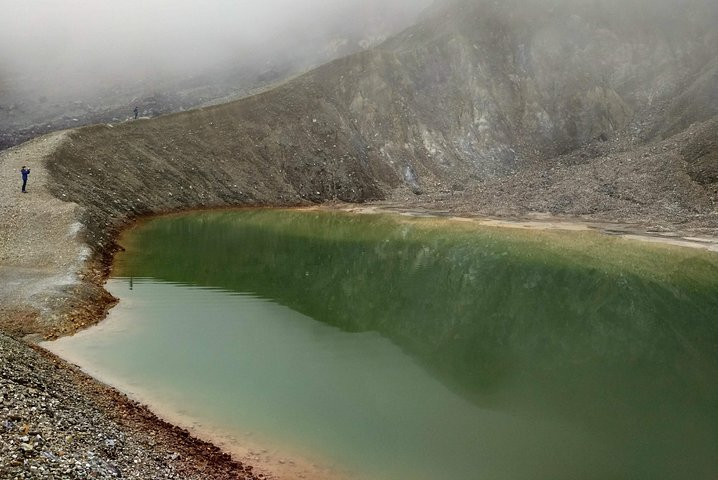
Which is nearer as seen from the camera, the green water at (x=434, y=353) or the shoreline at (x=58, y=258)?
the green water at (x=434, y=353)

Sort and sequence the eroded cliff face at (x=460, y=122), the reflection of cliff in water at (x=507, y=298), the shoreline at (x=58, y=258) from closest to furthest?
the shoreline at (x=58, y=258) → the reflection of cliff in water at (x=507, y=298) → the eroded cliff face at (x=460, y=122)

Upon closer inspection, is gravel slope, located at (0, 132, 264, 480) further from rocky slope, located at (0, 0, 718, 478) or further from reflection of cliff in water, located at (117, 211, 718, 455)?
rocky slope, located at (0, 0, 718, 478)

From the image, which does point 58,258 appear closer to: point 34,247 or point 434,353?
point 34,247

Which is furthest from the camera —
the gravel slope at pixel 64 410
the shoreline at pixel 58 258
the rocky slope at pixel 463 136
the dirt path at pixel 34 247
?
the rocky slope at pixel 463 136

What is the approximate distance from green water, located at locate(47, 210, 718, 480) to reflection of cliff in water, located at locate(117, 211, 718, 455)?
4.9 inches

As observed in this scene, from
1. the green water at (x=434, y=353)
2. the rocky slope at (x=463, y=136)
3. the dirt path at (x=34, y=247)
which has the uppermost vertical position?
the rocky slope at (x=463, y=136)

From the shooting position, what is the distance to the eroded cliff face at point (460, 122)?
56344 millimetres

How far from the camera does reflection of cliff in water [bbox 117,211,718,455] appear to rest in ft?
60.9

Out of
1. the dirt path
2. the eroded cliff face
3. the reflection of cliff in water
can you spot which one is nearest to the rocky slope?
the eroded cliff face

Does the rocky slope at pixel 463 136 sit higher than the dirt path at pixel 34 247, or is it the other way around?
the rocky slope at pixel 463 136

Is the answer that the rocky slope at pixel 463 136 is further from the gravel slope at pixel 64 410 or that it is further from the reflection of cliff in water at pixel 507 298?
the gravel slope at pixel 64 410

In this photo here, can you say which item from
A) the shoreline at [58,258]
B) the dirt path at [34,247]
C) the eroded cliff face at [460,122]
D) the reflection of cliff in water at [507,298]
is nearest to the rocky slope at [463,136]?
the eroded cliff face at [460,122]

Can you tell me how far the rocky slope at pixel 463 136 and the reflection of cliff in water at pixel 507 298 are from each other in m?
7.79

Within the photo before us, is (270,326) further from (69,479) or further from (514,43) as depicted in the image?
(514,43)
